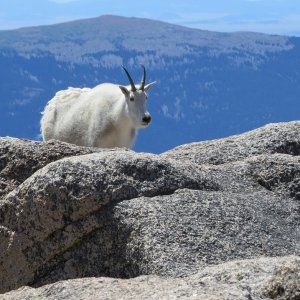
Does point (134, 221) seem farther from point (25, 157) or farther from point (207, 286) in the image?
point (25, 157)

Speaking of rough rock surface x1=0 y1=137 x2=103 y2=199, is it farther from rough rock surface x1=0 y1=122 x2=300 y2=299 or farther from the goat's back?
the goat's back

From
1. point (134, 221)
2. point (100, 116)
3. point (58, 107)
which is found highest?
point (58, 107)

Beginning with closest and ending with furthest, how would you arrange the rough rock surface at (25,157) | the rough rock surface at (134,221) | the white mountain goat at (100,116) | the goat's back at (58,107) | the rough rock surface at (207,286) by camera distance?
the rough rock surface at (207,286), the rough rock surface at (134,221), the rough rock surface at (25,157), the white mountain goat at (100,116), the goat's back at (58,107)

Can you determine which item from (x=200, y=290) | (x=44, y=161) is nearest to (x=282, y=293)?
(x=200, y=290)

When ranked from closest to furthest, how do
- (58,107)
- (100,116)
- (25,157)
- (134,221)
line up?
1. (134,221)
2. (25,157)
3. (100,116)
4. (58,107)

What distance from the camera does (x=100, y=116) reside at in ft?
52.6

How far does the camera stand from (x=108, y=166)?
6.39 meters

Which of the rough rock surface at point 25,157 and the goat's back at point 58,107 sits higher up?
the goat's back at point 58,107

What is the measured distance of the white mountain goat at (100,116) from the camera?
15.9 metres

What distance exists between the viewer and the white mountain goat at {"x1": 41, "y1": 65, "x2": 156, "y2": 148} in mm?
15922

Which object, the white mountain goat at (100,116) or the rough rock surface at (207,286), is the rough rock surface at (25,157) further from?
the white mountain goat at (100,116)

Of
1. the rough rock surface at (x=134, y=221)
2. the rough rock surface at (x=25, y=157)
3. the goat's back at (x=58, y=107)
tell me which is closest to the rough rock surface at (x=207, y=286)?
the rough rock surface at (x=134, y=221)

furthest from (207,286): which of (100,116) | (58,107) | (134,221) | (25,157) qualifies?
(58,107)

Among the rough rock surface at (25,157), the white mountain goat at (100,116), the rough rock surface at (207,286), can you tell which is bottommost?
the rough rock surface at (207,286)
